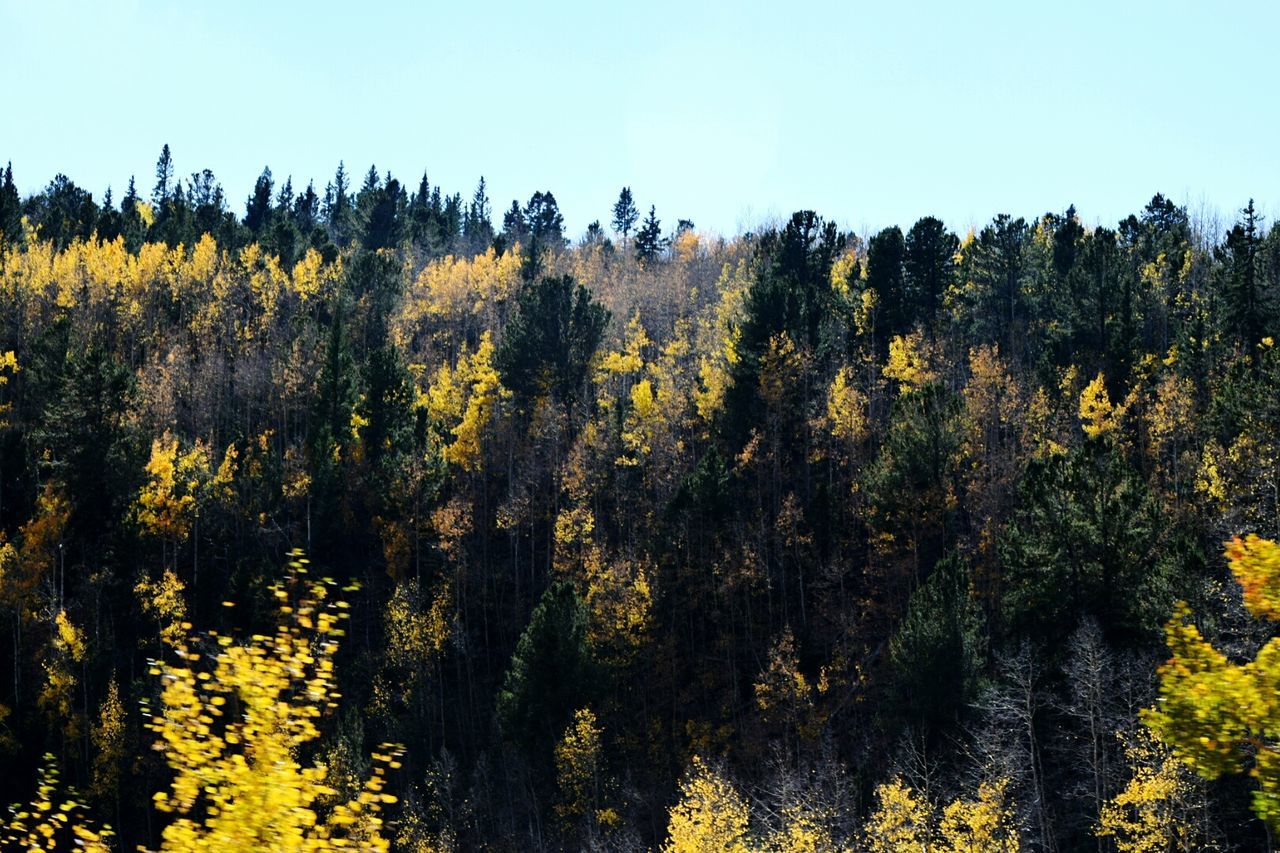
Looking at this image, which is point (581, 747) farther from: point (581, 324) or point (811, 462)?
point (581, 324)

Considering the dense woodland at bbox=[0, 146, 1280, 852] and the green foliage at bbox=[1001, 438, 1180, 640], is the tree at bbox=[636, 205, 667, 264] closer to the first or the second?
the dense woodland at bbox=[0, 146, 1280, 852]

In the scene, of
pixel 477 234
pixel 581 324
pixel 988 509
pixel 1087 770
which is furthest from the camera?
pixel 477 234

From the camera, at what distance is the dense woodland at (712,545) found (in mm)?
33188

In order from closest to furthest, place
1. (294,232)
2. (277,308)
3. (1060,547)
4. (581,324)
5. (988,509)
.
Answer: (1060,547), (988,509), (581,324), (277,308), (294,232)

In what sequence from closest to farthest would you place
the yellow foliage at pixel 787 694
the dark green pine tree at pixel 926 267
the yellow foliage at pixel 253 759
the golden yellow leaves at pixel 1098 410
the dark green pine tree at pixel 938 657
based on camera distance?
the yellow foliage at pixel 253 759
the dark green pine tree at pixel 938 657
the yellow foliage at pixel 787 694
the golden yellow leaves at pixel 1098 410
the dark green pine tree at pixel 926 267

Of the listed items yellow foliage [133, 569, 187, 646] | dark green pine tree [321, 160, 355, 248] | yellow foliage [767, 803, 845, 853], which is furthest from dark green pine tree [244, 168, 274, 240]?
yellow foliage [767, 803, 845, 853]

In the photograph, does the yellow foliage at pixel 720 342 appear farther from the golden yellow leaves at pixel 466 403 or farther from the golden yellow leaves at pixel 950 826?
the golden yellow leaves at pixel 950 826

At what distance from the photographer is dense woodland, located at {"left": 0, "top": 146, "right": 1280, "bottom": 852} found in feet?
109

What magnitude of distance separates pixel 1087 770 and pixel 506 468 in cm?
4447

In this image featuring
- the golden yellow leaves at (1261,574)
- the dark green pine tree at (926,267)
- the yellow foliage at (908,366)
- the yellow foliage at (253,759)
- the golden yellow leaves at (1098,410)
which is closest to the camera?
the yellow foliage at (253,759)

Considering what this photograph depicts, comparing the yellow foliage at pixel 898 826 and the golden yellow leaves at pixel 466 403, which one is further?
the golden yellow leaves at pixel 466 403

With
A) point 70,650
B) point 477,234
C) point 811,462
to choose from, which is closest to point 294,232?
point 477,234

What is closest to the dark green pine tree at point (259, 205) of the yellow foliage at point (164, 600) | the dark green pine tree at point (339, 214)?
the dark green pine tree at point (339, 214)

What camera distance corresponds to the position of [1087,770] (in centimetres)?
2980
